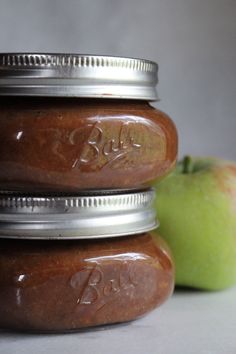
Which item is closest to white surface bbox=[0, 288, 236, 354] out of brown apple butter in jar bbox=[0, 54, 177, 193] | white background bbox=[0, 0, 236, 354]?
brown apple butter in jar bbox=[0, 54, 177, 193]

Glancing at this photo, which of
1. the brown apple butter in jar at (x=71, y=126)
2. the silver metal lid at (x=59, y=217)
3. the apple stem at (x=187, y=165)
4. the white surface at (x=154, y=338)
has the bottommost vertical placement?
the white surface at (x=154, y=338)

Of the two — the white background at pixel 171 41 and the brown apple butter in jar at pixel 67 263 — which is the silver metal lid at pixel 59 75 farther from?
the white background at pixel 171 41

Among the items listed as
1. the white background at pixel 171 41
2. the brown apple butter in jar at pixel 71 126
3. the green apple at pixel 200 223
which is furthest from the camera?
the white background at pixel 171 41

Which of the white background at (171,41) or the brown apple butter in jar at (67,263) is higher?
the white background at (171,41)

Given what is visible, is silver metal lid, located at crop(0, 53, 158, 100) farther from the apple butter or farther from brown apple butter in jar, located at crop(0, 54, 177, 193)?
the apple butter

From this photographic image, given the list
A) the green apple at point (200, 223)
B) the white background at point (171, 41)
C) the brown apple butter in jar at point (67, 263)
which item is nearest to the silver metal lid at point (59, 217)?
the brown apple butter in jar at point (67, 263)

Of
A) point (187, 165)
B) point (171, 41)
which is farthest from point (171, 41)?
point (187, 165)
